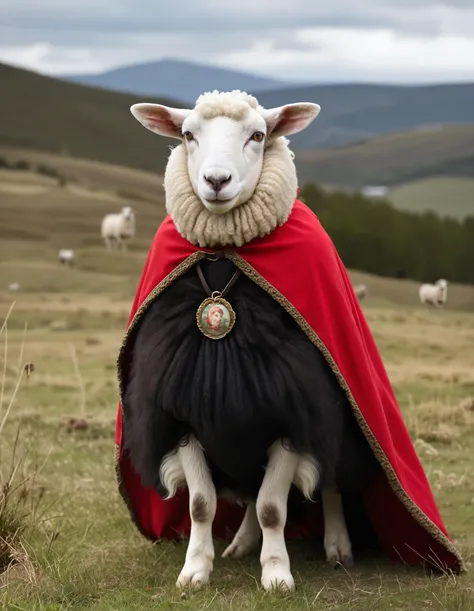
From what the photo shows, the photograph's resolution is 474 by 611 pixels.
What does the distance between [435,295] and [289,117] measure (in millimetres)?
18405

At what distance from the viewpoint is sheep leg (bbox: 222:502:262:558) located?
6.26 metres

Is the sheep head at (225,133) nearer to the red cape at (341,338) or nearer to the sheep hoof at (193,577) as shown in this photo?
the red cape at (341,338)

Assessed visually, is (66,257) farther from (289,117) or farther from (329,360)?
(329,360)

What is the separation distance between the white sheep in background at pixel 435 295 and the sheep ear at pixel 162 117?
18329 mm

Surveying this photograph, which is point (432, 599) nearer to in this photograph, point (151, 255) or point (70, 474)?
point (151, 255)

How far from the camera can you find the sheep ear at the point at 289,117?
549 centimetres

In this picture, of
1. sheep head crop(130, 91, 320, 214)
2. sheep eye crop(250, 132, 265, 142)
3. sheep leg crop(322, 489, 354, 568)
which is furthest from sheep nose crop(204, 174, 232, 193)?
sheep leg crop(322, 489, 354, 568)

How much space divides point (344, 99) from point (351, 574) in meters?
40.9

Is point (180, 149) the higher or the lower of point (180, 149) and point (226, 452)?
the higher

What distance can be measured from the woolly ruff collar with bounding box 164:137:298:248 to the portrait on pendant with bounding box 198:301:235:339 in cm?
30

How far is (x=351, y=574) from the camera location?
19.3ft

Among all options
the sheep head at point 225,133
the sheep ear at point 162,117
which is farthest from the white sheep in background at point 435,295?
the sheep ear at point 162,117

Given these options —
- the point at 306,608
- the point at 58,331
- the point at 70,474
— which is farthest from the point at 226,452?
the point at 58,331

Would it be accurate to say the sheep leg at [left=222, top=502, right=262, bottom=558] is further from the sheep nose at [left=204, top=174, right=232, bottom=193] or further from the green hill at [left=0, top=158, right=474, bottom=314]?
the green hill at [left=0, top=158, right=474, bottom=314]
